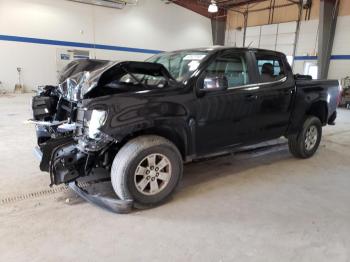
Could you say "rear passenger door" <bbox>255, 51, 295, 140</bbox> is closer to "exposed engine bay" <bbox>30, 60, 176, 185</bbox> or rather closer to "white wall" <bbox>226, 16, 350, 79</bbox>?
"exposed engine bay" <bbox>30, 60, 176, 185</bbox>

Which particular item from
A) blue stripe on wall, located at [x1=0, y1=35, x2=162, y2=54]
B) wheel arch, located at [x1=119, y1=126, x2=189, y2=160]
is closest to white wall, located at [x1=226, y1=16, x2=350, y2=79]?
blue stripe on wall, located at [x1=0, y1=35, x2=162, y2=54]

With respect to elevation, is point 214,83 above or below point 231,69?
below

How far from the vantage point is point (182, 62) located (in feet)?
11.0

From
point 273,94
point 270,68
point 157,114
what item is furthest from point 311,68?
point 157,114

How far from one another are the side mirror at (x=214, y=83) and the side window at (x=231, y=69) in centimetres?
24

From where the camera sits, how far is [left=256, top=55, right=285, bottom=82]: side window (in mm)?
3586

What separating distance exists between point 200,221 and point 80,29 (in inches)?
534

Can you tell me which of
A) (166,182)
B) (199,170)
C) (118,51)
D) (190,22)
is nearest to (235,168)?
(199,170)

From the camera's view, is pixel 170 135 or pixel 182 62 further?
pixel 182 62

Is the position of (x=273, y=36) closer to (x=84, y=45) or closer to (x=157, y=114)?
(x=84, y=45)

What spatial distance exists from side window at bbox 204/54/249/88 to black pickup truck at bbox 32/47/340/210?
11mm

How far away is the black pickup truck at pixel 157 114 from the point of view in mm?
2541

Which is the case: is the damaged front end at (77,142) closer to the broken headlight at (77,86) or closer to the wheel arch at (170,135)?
the broken headlight at (77,86)

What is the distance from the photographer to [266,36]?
15.7 meters
